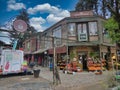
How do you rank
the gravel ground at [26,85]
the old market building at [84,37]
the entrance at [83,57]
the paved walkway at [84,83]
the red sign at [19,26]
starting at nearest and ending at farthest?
1. the paved walkway at [84,83]
2. the gravel ground at [26,85]
3. the red sign at [19,26]
4. the old market building at [84,37]
5. the entrance at [83,57]

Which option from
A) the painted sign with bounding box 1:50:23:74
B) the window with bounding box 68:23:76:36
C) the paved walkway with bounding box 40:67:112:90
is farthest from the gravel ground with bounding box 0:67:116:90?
the window with bounding box 68:23:76:36

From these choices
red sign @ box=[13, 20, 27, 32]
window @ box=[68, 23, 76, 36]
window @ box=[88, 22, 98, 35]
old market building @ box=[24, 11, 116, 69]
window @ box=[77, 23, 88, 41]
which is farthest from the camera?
window @ box=[68, 23, 76, 36]

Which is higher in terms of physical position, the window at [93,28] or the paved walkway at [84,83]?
the window at [93,28]

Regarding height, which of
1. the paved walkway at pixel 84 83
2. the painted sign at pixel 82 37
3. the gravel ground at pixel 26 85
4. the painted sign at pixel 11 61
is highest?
the painted sign at pixel 82 37

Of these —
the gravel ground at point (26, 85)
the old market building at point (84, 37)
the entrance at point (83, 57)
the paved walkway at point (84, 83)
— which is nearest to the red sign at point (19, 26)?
the gravel ground at point (26, 85)

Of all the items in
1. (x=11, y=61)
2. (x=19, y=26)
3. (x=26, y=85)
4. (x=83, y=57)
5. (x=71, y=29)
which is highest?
(x=71, y=29)

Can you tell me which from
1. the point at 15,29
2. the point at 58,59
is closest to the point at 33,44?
the point at 58,59

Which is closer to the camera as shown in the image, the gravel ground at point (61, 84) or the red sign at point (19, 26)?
the gravel ground at point (61, 84)

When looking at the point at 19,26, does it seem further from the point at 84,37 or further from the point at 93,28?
the point at 93,28

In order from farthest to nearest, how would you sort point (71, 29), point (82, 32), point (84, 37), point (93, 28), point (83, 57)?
point (71, 29) → point (82, 32) → point (93, 28) → point (83, 57) → point (84, 37)

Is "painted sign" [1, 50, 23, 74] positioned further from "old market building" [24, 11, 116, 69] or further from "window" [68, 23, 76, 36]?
"window" [68, 23, 76, 36]

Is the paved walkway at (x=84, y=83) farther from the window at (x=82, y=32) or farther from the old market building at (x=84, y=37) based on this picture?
the window at (x=82, y=32)

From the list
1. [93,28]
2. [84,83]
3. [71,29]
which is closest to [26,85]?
[84,83]

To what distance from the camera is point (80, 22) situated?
2081cm
